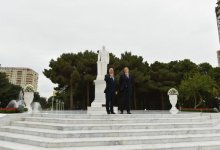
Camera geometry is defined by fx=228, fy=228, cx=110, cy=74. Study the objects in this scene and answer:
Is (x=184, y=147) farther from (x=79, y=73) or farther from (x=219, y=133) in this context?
(x=79, y=73)

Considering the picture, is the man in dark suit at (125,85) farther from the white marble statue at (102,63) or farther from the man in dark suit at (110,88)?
the white marble statue at (102,63)

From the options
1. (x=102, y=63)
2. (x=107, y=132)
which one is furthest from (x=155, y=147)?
(x=102, y=63)

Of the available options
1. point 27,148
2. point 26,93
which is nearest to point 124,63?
point 26,93

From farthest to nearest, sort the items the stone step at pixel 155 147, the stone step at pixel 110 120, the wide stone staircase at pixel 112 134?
the stone step at pixel 110 120, the wide stone staircase at pixel 112 134, the stone step at pixel 155 147

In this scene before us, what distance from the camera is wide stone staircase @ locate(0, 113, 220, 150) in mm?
6023

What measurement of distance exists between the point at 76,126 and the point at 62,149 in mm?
1397

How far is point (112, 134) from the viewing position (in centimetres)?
669

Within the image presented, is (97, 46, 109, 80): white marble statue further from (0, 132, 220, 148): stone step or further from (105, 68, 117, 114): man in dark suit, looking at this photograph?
(0, 132, 220, 148): stone step

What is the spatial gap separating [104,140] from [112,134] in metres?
0.56

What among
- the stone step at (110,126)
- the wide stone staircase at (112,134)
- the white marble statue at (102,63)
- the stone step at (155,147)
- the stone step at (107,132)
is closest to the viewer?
the stone step at (155,147)

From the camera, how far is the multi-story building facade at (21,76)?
9550cm

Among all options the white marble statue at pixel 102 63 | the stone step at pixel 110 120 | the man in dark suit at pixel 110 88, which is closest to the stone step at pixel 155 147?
the stone step at pixel 110 120

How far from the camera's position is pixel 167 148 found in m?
5.93

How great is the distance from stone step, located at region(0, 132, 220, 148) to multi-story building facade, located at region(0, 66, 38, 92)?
92.9 m
